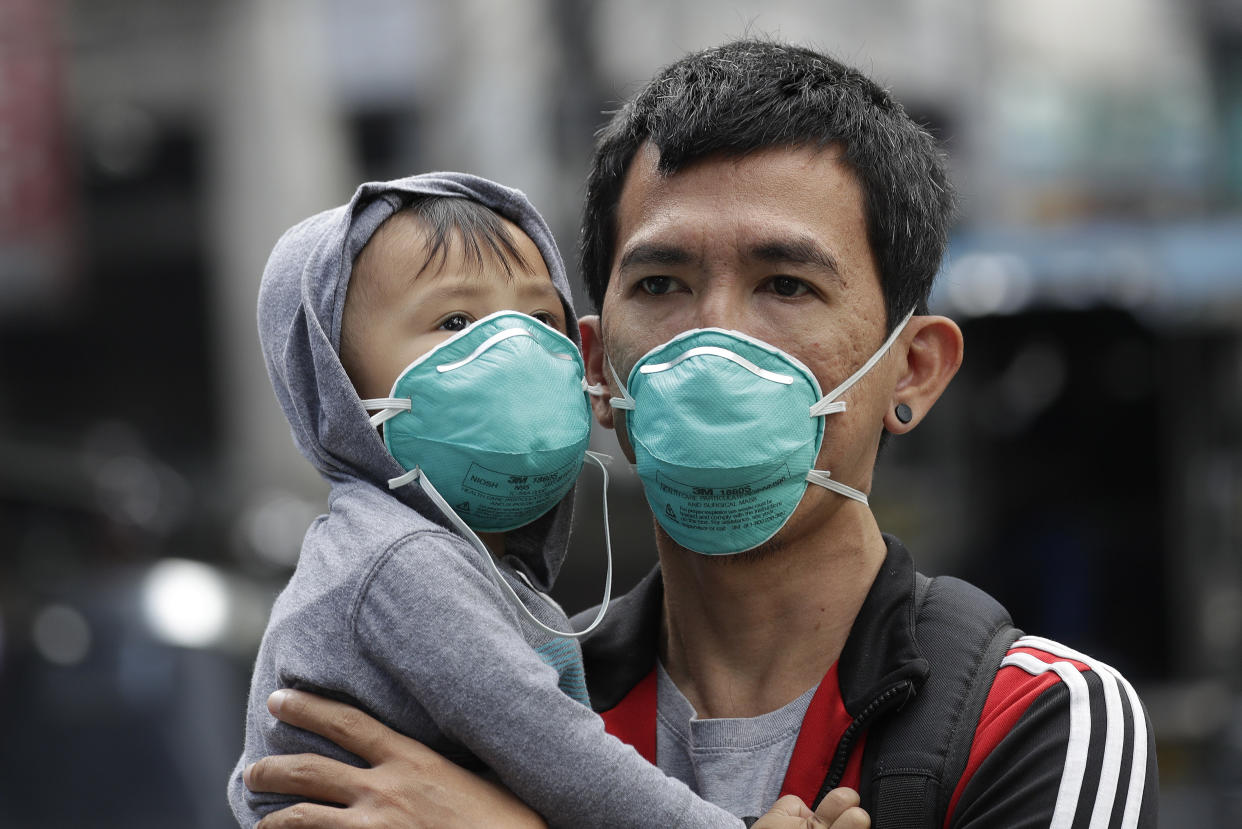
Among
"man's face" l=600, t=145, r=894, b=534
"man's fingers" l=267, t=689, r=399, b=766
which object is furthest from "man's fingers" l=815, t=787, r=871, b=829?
"man's fingers" l=267, t=689, r=399, b=766

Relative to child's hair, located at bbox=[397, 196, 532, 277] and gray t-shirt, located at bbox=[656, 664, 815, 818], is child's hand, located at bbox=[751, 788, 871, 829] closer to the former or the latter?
gray t-shirt, located at bbox=[656, 664, 815, 818]

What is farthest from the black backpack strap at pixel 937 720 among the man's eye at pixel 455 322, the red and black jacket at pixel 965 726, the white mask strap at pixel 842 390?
the man's eye at pixel 455 322

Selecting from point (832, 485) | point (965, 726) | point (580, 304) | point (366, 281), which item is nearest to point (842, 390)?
point (832, 485)

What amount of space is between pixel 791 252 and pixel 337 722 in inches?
39.5

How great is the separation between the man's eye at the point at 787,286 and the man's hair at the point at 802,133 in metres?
0.16

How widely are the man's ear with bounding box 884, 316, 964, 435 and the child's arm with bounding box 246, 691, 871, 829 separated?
76 cm

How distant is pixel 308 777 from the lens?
206 cm

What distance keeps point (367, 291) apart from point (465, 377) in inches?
9.2

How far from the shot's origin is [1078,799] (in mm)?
1985

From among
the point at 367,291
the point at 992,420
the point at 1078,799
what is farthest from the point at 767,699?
the point at 992,420

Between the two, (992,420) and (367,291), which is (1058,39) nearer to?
(992,420)

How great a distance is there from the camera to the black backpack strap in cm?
203

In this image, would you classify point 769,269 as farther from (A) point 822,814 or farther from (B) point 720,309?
(A) point 822,814

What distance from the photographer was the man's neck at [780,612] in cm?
242
